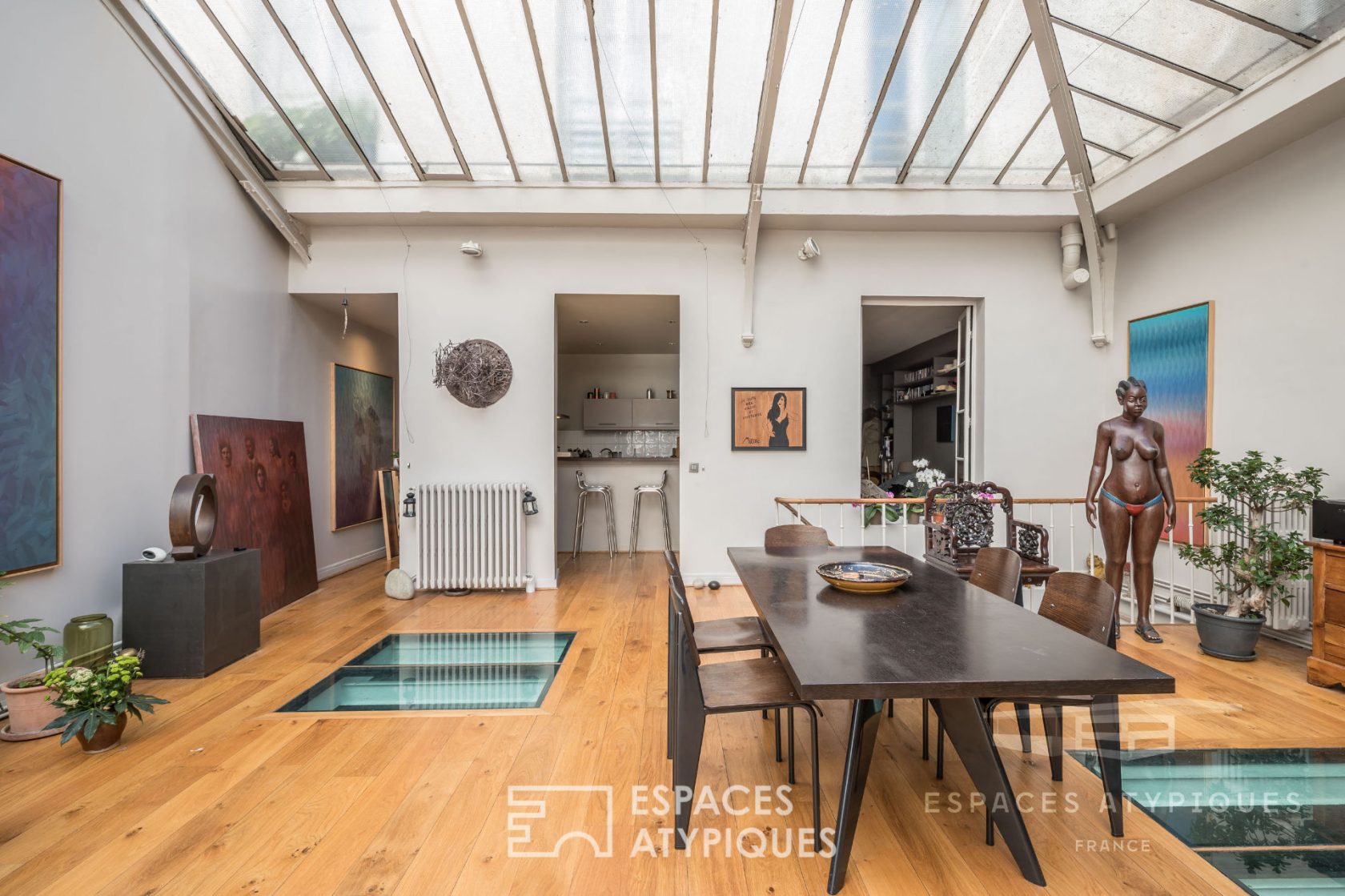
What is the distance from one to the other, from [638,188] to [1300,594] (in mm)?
5209

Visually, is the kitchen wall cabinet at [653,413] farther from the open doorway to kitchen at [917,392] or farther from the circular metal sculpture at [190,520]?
the circular metal sculpture at [190,520]

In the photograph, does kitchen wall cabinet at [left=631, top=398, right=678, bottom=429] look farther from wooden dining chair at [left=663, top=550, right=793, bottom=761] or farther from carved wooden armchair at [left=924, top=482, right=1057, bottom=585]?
wooden dining chair at [left=663, top=550, right=793, bottom=761]

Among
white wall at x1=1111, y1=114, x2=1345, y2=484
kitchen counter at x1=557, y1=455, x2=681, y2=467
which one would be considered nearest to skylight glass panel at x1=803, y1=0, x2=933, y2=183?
white wall at x1=1111, y1=114, x2=1345, y2=484

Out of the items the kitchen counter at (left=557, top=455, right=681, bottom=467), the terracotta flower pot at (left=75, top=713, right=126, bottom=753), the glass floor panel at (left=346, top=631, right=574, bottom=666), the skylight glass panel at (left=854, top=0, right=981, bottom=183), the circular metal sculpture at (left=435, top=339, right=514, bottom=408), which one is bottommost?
the glass floor panel at (left=346, top=631, right=574, bottom=666)

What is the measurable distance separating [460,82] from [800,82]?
7.43ft

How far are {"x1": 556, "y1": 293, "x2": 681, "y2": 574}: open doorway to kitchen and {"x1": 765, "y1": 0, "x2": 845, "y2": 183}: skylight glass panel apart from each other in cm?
143

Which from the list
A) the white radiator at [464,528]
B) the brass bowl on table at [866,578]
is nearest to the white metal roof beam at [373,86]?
the white radiator at [464,528]

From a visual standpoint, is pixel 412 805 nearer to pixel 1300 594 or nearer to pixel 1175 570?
pixel 1300 594

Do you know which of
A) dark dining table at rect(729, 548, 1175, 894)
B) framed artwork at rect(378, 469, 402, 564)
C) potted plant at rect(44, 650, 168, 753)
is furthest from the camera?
framed artwork at rect(378, 469, 402, 564)

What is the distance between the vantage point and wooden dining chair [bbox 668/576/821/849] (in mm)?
1687

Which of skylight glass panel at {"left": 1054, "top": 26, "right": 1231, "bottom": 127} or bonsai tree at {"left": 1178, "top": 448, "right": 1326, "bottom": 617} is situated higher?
skylight glass panel at {"left": 1054, "top": 26, "right": 1231, "bottom": 127}

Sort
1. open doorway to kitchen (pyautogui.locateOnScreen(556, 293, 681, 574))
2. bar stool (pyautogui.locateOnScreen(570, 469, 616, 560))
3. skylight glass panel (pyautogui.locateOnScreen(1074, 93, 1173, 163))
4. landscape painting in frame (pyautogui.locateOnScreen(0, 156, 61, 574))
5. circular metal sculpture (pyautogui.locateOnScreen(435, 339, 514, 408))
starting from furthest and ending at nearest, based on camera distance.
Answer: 1. bar stool (pyautogui.locateOnScreen(570, 469, 616, 560))
2. open doorway to kitchen (pyautogui.locateOnScreen(556, 293, 681, 574))
3. circular metal sculpture (pyautogui.locateOnScreen(435, 339, 514, 408))
4. skylight glass panel (pyautogui.locateOnScreen(1074, 93, 1173, 163))
5. landscape painting in frame (pyautogui.locateOnScreen(0, 156, 61, 574))

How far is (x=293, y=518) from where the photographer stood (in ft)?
15.6

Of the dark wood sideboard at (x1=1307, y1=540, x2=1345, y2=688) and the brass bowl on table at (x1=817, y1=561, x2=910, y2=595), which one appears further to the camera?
the dark wood sideboard at (x1=1307, y1=540, x2=1345, y2=688)
